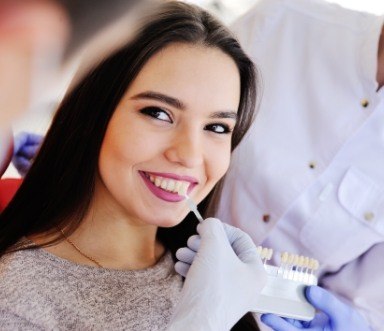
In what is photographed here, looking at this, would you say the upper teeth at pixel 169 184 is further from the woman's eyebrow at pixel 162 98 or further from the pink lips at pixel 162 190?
the woman's eyebrow at pixel 162 98

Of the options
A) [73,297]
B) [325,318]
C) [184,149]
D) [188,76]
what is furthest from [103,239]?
[325,318]

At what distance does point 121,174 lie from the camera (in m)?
1.15

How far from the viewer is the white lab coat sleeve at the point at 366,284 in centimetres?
155

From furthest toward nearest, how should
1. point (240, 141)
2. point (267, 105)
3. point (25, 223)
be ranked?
point (267, 105), point (240, 141), point (25, 223)

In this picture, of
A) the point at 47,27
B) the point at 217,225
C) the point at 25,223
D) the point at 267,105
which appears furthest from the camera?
the point at 267,105

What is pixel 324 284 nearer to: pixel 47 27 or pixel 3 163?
pixel 3 163

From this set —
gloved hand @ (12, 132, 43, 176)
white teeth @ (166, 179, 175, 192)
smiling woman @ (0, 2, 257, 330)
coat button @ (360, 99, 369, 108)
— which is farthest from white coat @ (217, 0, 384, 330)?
gloved hand @ (12, 132, 43, 176)

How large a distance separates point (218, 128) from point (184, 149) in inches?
4.7

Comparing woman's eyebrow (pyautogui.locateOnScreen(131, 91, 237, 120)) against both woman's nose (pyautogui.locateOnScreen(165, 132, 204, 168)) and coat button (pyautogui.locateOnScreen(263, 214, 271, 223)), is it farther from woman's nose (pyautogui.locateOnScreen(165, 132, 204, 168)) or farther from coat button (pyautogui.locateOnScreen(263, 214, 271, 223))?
coat button (pyautogui.locateOnScreen(263, 214, 271, 223))

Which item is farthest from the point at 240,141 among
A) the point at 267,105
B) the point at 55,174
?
the point at 55,174

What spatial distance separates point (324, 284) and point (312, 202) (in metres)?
0.27

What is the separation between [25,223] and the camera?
3.99ft

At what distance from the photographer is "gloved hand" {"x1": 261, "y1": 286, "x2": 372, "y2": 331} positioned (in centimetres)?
125

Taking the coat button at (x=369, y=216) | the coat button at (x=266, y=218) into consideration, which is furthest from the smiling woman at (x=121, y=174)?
the coat button at (x=369, y=216)
